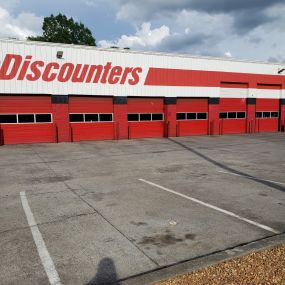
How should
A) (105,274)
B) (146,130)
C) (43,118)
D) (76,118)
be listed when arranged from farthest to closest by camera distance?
1. (146,130)
2. (76,118)
3. (43,118)
4. (105,274)

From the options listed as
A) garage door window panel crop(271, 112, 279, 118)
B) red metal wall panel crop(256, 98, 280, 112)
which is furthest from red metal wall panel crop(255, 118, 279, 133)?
red metal wall panel crop(256, 98, 280, 112)

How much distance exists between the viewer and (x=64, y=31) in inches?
2539

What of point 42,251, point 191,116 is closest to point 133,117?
point 191,116

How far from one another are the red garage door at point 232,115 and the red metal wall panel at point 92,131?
11.0 m

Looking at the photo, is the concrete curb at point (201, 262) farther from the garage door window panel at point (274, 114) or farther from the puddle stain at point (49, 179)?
the garage door window panel at point (274, 114)

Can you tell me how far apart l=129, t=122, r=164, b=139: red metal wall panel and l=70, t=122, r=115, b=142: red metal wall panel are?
1.71 meters

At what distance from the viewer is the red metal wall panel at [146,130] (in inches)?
974

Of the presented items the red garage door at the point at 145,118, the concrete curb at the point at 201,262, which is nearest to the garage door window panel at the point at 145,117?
the red garage door at the point at 145,118

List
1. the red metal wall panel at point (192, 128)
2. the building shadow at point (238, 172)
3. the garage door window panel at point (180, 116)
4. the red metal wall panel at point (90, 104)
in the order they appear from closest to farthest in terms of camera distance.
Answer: the building shadow at point (238, 172)
the red metal wall panel at point (90, 104)
the garage door window panel at point (180, 116)
the red metal wall panel at point (192, 128)

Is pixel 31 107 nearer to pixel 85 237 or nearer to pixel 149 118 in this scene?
pixel 149 118

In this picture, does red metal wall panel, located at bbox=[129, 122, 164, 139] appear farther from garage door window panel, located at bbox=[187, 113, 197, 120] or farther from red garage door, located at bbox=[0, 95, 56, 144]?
red garage door, located at bbox=[0, 95, 56, 144]

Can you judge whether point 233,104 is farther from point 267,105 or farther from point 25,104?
point 25,104

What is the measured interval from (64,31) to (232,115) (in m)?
47.8

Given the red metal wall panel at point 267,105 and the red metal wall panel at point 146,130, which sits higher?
the red metal wall panel at point 267,105
